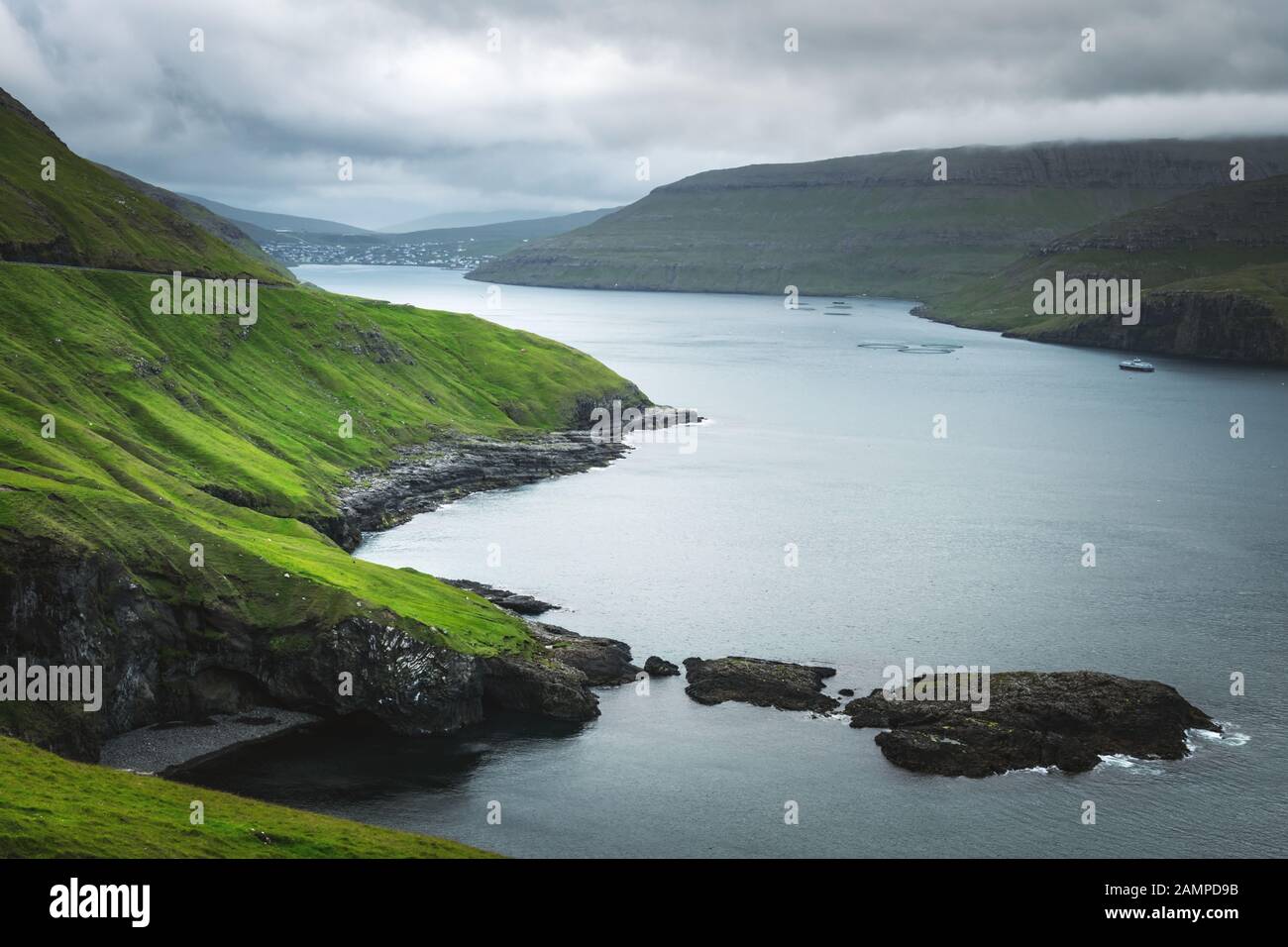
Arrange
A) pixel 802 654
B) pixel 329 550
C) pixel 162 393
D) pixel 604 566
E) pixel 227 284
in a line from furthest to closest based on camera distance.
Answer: pixel 227 284 < pixel 162 393 < pixel 604 566 < pixel 329 550 < pixel 802 654

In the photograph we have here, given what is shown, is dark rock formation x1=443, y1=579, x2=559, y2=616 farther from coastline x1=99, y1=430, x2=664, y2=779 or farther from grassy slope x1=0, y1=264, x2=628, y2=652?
grassy slope x1=0, y1=264, x2=628, y2=652

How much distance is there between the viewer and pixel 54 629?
237ft

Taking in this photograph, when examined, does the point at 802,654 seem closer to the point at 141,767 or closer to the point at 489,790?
the point at 489,790

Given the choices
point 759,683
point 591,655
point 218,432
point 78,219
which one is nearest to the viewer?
point 759,683

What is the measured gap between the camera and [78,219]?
17025 centimetres

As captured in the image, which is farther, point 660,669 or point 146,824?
point 660,669

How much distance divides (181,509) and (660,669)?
129 feet

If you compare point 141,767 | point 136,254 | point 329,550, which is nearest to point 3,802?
point 141,767

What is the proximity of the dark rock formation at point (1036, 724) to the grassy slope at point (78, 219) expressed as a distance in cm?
12808

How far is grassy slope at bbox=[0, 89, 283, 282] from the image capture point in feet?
527
